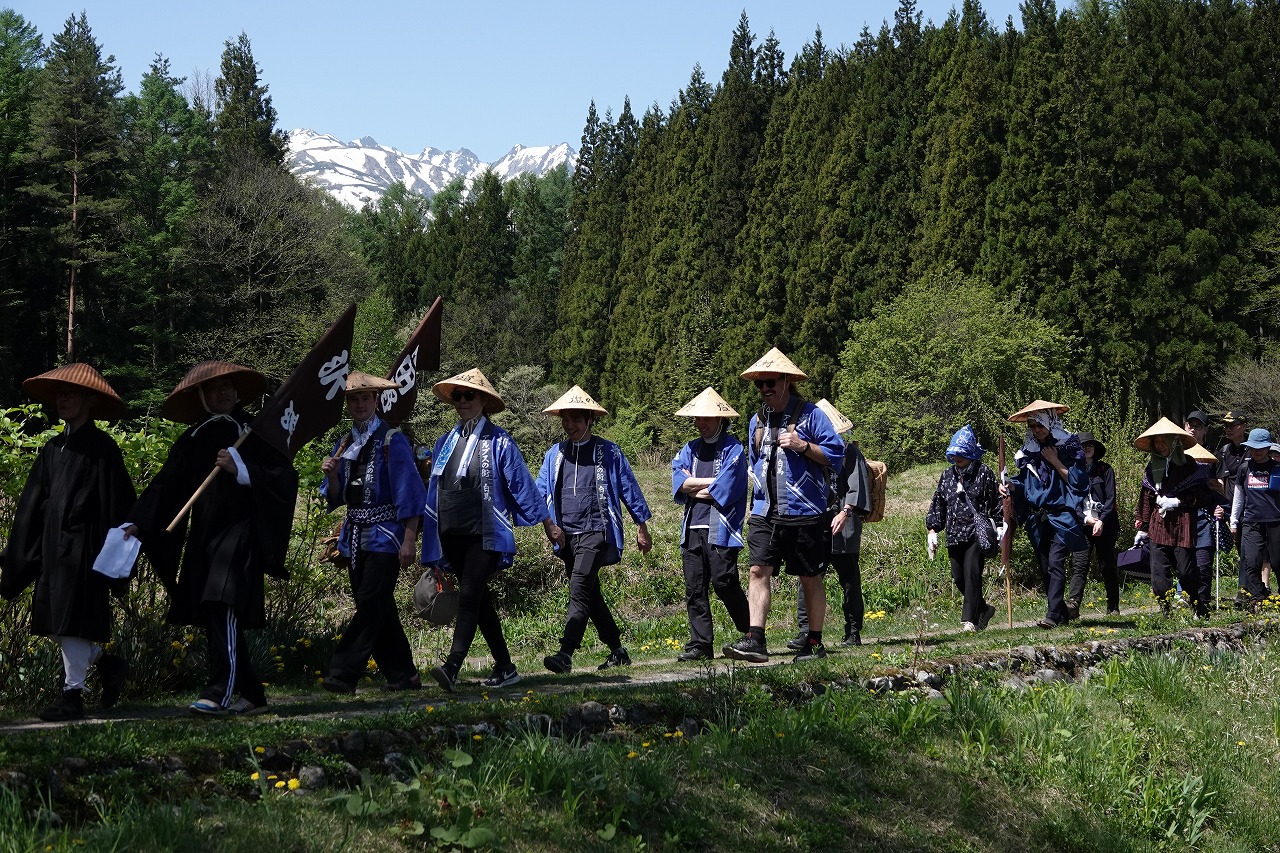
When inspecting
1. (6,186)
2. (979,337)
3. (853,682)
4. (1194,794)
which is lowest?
(1194,794)

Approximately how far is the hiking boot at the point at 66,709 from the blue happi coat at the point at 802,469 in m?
4.70

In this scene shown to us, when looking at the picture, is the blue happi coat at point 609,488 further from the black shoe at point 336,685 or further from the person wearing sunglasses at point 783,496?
the black shoe at point 336,685

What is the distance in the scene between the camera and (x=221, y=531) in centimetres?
705

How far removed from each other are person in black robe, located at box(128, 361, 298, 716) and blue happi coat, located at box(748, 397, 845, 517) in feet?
12.1

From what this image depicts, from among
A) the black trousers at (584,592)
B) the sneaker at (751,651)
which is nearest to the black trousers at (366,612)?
the black trousers at (584,592)

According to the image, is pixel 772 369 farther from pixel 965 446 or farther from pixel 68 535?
pixel 68 535

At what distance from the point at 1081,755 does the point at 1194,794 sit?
69 cm

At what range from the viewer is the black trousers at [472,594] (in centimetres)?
825

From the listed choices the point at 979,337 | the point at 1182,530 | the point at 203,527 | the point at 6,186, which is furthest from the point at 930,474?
the point at 6,186

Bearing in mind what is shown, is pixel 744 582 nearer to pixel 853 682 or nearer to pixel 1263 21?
pixel 853 682

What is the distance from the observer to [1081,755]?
315 inches

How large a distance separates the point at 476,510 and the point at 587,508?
147 centimetres

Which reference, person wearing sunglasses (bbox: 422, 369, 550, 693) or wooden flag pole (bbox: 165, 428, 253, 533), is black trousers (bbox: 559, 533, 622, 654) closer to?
person wearing sunglasses (bbox: 422, 369, 550, 693)

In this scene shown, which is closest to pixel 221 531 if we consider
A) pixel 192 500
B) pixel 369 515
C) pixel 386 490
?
pixel 192 500
